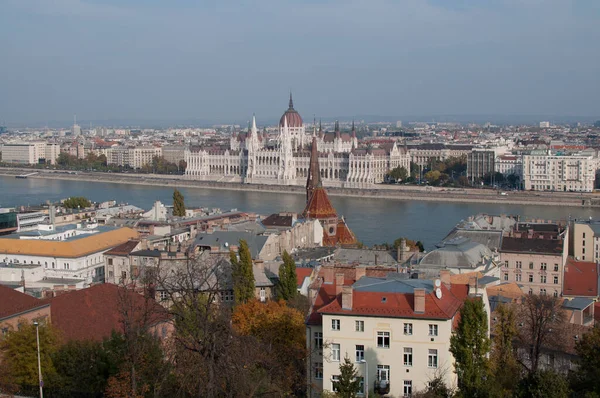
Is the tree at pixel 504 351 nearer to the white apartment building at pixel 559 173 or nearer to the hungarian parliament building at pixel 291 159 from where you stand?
the white apartment building at pixel 559 173

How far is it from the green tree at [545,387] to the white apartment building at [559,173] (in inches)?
1266

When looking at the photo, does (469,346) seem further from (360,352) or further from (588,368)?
(588,368)

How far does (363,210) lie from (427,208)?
259cm

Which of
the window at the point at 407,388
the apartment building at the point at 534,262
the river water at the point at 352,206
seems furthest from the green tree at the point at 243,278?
the river water at the point at 352,206

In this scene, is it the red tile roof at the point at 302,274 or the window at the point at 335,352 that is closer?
the window at the point at 335,352

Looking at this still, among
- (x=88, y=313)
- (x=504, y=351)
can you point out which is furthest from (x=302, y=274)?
(x=504, y=351)

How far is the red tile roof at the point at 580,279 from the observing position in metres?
11.8

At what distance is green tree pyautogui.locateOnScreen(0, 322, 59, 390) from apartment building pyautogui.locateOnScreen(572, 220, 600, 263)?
34.2 feet

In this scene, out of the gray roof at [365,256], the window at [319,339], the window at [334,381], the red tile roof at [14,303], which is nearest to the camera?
the window at [334,381]

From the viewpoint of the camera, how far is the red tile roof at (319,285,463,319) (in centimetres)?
633

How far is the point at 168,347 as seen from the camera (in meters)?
6.91

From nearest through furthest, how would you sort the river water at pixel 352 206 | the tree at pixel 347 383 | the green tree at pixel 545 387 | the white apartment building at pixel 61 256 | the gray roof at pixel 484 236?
1. the green tree at pixel 545 387
2. the tree at pixel 347 383
3. the white apartment building at pixel 61 256
4. the gray roof at pixel 484 236
5. the river water at pixel 352 206

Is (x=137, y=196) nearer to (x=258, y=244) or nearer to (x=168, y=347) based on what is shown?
(x=258, y=244)

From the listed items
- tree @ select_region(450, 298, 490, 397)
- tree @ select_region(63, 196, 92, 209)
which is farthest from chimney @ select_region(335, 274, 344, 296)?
tree @ select_region(63, 196, 92, 209)
